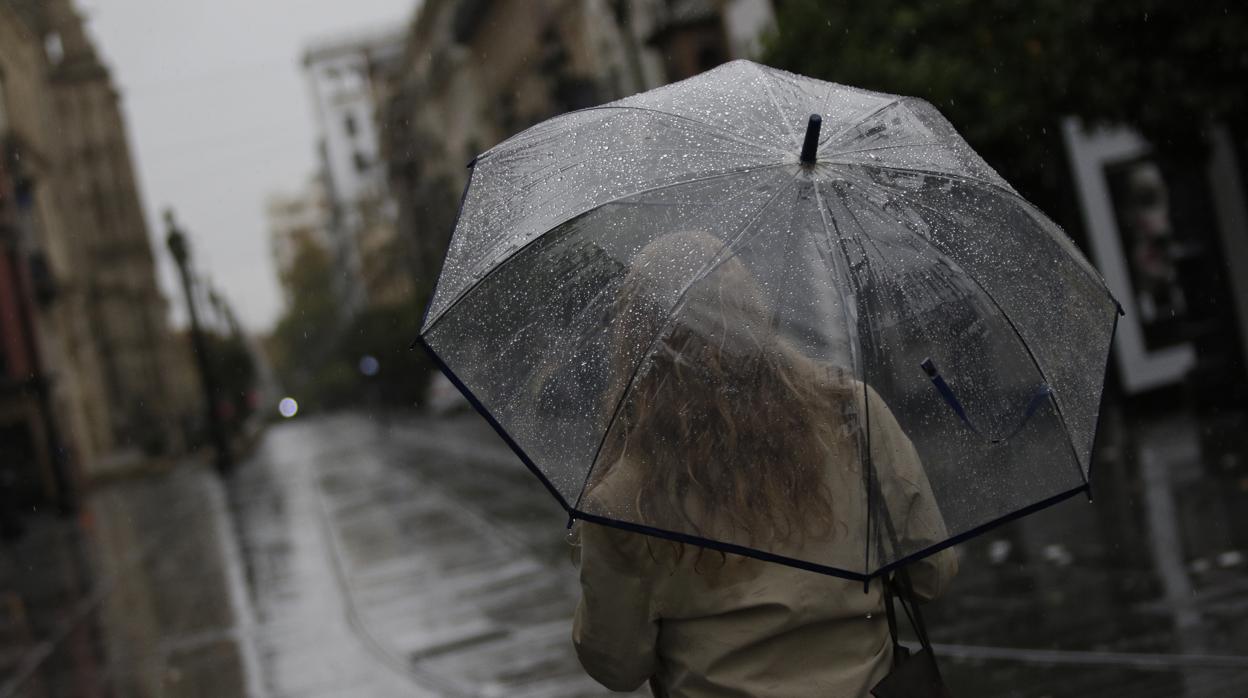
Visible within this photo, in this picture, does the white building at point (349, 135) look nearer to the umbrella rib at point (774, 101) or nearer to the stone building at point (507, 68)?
the stone building at point (507, 68)

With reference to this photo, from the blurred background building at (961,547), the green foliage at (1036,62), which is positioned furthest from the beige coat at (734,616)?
the green foliage at (1036,62)

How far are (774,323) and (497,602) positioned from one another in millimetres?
8103

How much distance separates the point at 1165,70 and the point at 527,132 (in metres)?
9.23

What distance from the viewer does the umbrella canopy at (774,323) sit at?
2.46 metres

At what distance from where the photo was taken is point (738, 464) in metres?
2.44

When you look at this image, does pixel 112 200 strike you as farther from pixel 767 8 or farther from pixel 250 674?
pixel 250 674

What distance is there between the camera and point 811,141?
8.53 ft

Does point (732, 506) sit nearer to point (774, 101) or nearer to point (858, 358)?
point (858, 358)

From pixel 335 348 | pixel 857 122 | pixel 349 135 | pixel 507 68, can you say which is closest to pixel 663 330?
pixel 857 122

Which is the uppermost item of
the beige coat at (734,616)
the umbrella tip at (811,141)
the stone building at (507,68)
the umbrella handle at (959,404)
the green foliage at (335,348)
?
the stone building at (507,68)

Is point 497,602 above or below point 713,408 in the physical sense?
below

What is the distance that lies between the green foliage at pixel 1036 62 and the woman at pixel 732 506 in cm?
884

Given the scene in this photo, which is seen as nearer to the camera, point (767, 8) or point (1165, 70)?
point (1165, 70)

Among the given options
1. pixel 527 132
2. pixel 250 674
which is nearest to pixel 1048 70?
pixel 250 674
